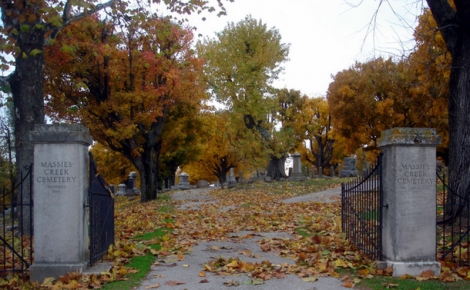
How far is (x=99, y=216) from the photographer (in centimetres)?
846

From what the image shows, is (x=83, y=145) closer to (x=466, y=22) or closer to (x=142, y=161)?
(x=466, y=22)

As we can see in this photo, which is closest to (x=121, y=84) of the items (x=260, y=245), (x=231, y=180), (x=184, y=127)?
(x=184, y=127)

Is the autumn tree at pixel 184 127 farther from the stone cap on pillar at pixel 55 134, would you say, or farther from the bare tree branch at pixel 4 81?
the stone cap on pillar at pixel 55 134

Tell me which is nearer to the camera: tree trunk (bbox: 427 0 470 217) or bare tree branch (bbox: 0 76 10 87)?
tree trunk (bbox: 427 0 470 217)

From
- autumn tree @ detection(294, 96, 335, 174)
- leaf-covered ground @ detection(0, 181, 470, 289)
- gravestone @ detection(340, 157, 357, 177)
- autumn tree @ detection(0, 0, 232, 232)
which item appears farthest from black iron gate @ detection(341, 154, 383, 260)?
autumn tree @ detection(294, 96, 335, 174)

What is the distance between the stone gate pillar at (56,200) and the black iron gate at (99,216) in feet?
1.22

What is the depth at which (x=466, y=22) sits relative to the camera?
377 inches

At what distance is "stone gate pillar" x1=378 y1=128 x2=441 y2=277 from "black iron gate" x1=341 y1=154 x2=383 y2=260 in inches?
16.2

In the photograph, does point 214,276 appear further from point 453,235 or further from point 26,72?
point 26,72

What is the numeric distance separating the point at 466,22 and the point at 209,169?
51201 millimetres

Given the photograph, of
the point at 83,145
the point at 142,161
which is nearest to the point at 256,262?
the point at 83,145

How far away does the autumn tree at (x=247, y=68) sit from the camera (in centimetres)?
3322

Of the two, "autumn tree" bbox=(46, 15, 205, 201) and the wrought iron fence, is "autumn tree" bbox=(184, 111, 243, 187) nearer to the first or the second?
"autumn tree" bbox=(46, 15, 205, 201)

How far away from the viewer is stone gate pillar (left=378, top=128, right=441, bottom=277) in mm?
7262
